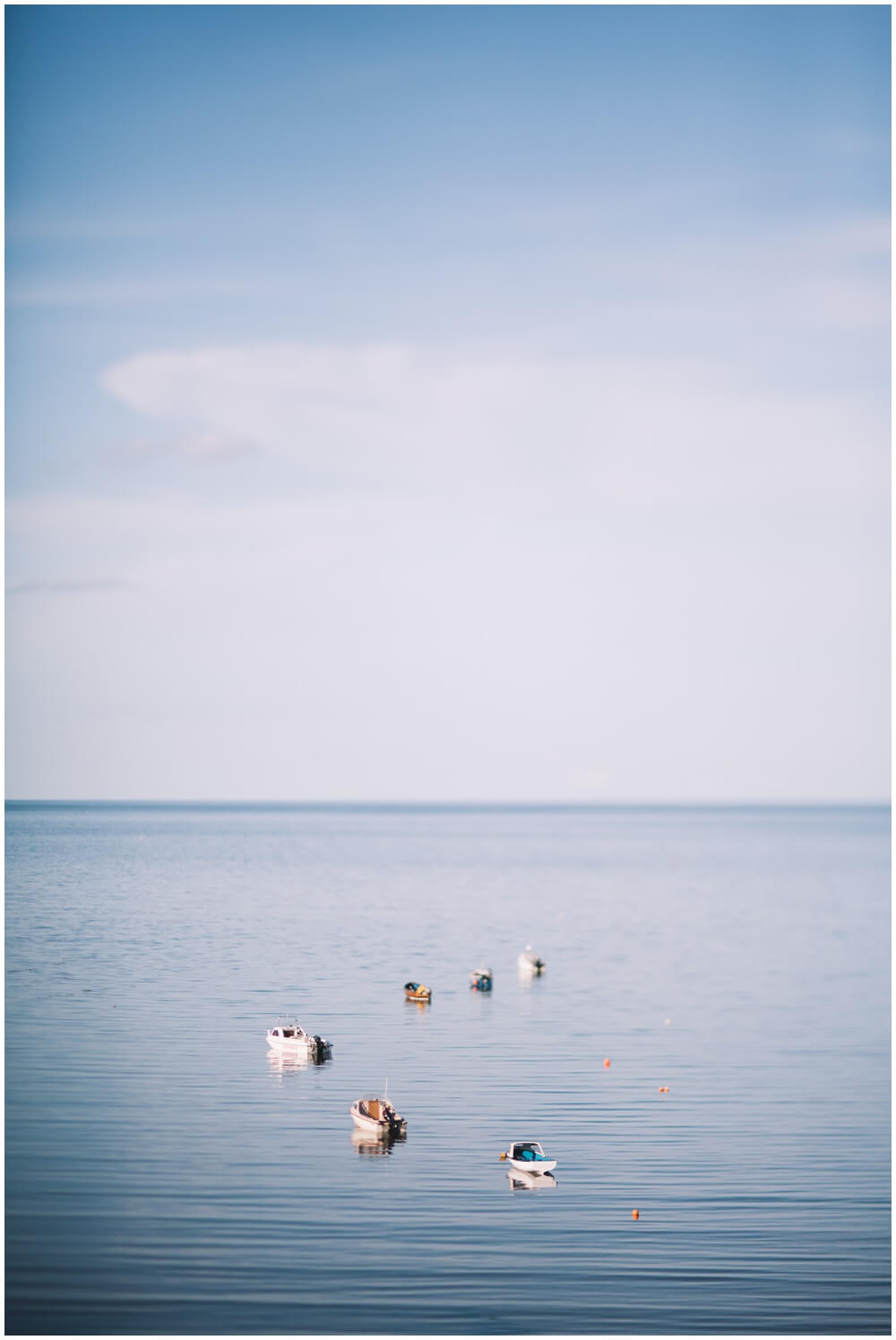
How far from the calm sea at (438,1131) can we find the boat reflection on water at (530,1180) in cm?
17

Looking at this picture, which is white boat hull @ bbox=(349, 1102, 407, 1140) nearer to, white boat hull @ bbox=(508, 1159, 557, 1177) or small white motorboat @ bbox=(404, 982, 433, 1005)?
white boat hull @ bbox=(508, 1159, 557, 1177)

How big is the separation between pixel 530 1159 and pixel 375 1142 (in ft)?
13.5

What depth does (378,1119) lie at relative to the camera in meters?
31.1

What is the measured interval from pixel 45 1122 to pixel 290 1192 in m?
7.20

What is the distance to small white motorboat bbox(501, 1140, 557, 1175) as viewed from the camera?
92.2 feet

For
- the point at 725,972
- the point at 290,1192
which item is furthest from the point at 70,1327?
the point at 725,972

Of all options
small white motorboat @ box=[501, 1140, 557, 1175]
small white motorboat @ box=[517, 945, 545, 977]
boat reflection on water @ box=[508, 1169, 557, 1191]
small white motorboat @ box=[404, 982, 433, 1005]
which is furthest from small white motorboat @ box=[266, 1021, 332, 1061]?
small white motorboat @ box=[517, 945, 545, 977]

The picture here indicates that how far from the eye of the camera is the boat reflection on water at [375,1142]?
30128mm

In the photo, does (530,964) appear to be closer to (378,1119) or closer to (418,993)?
(418,993)

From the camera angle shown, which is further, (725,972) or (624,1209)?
(725,972)

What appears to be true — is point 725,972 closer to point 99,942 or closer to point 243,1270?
point 99,942

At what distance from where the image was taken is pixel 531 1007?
171 ft

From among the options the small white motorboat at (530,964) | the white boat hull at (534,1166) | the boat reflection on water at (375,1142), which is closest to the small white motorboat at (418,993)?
the small white motorboat at (530,964)

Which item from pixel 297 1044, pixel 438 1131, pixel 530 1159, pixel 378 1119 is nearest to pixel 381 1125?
pixel 378 1119
